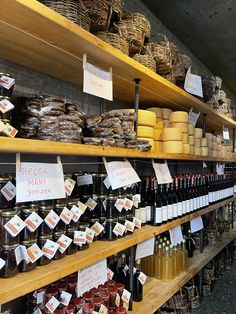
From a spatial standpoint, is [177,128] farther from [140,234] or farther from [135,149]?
[140,234]

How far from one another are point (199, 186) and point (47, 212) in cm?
184

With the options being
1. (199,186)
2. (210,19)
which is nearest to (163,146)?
(199,186)

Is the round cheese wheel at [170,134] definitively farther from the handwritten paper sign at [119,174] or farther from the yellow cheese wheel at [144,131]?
the handwritten paper sign at [119,174]

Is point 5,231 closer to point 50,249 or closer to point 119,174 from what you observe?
point 50,249

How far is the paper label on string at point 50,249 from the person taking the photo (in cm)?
104

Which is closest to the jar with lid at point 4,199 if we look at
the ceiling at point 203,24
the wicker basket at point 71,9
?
the wicker basket at point 71,9

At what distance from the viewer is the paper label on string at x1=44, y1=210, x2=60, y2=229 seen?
1045 millimetres

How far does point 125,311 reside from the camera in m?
1.43

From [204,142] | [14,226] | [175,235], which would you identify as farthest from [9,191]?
[204,142]

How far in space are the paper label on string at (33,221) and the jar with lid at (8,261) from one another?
8 centimetres

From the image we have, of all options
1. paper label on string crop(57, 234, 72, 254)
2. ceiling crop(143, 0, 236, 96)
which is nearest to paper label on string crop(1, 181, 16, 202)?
paper label on string crop(57, 234, 72, 254)

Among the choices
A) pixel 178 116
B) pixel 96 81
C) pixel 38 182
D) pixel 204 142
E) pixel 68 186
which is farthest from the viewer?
pixel 204 142

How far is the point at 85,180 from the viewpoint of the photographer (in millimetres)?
1412

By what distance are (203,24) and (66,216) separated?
97.8 inches
